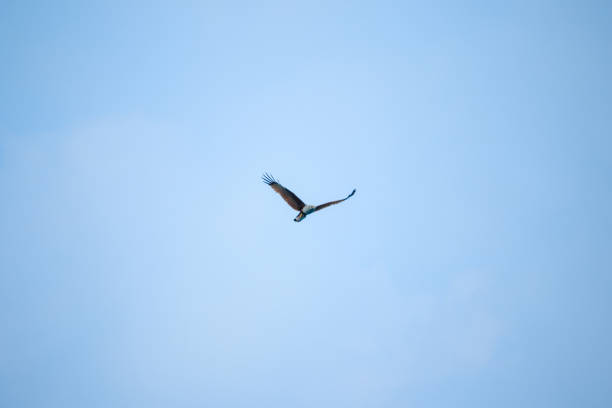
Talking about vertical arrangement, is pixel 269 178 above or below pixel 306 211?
above

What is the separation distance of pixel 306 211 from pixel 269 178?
3.76 meters

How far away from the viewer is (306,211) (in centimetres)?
2795

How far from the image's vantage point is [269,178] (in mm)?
29078
